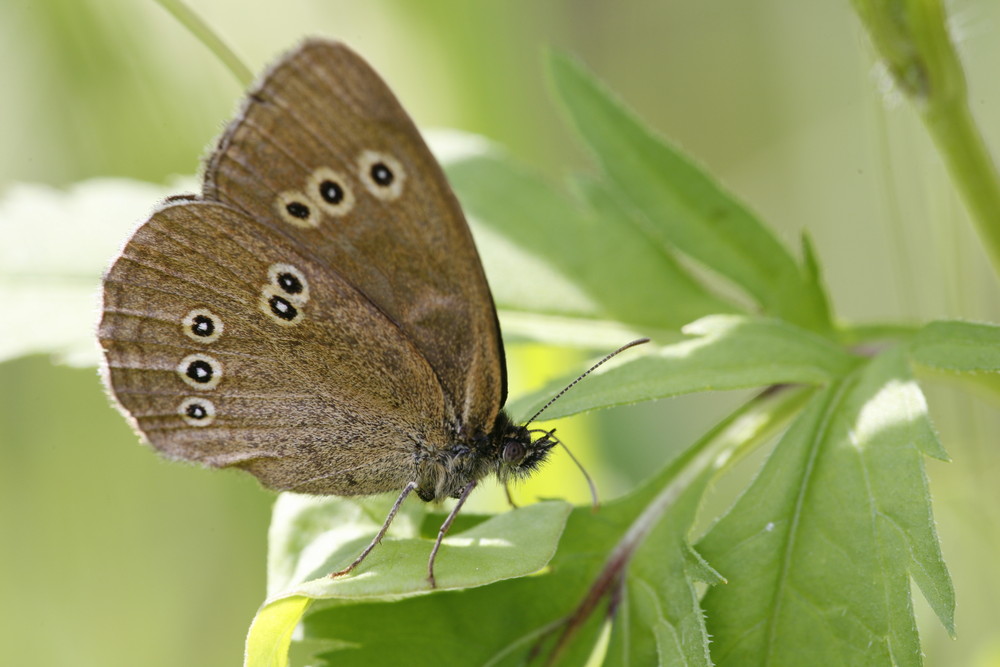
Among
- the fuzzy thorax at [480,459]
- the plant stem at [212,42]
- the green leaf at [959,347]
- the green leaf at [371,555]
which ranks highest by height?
the plant stem at [212,42]

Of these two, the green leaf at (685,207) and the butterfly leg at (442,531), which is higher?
the green leaf at (685,207)

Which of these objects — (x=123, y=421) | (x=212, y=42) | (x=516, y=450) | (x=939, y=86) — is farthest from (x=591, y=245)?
(x=123, y=421)

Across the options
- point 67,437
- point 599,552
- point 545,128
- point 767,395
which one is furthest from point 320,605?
point 545,128

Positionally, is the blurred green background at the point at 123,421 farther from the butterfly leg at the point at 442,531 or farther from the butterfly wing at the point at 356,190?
the butterfly leg at the point at 442,531

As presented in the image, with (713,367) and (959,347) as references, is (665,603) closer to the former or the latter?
(713,367)

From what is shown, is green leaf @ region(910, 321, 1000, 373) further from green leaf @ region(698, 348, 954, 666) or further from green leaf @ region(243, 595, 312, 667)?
green leaf @ region(243, 595, 312, 667)

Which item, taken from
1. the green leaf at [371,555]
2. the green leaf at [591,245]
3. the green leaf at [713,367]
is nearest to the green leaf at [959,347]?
the green leaf at [713,367]
